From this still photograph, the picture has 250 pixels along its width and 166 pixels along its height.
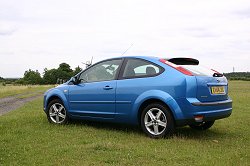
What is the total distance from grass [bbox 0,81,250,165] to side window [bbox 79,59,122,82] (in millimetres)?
1099

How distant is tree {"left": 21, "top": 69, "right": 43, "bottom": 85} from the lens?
379 ft

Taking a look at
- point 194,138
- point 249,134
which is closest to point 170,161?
point 194,138

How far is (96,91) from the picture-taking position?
7652 millimetres

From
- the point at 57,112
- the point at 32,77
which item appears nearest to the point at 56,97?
the point at 57,112

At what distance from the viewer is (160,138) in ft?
21.3

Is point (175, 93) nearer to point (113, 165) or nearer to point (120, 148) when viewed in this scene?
point (120, 148)

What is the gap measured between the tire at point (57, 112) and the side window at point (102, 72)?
894mm

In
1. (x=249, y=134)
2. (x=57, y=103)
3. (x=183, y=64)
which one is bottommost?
(x=249, y=134)

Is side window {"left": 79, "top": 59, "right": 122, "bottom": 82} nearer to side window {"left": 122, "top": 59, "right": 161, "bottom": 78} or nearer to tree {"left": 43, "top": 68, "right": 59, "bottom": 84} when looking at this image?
side window {"left": 122, "top": 59, "right": 161, "bottom": 78}

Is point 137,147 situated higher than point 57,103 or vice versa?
point 57,103

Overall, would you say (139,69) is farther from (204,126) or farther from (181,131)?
(204,126)

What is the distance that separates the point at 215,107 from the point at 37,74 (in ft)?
390

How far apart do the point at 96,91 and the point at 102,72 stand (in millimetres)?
467

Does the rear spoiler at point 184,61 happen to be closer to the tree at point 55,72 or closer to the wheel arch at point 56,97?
the wheel arch at point 56,97
